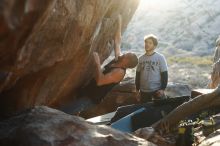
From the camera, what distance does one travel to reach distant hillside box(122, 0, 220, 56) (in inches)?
2822

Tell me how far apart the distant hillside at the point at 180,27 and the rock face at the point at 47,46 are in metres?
57.0

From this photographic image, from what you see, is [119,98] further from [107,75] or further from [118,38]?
[107,75]

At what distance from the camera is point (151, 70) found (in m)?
10.7

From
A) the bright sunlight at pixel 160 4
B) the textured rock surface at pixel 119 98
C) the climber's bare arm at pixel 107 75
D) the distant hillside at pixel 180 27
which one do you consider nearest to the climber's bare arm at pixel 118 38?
the climber's bare arm at pixel 107 75

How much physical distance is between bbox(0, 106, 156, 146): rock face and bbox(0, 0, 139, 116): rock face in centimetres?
68

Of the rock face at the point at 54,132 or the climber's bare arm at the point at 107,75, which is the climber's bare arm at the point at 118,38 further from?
the rock face at the point at 54,132

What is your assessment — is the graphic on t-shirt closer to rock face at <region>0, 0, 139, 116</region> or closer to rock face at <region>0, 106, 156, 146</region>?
rock face at <region>0, 0, 139, 116</region>

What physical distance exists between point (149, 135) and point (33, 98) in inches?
106

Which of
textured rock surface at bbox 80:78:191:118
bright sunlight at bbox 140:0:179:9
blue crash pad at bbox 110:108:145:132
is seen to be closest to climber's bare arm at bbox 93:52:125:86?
blue crash pad at bbox 110:108:145:132

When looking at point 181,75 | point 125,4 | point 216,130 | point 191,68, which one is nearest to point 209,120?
point 216,130

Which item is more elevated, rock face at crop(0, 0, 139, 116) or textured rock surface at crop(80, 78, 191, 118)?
rock face at crop(0, 0, 139, 116)

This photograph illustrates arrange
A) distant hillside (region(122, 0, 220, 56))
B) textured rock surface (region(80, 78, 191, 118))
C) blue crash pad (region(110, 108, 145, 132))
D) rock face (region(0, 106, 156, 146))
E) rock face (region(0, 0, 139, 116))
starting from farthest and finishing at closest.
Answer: distant hillside (region(122, 0, 220, 56)) → textured rock surface (region(80, 78, 191, 118)) → blue crash pad (region(110, 108, 145, 132)) → rock face (region(0, 106, 156, 146)) → rock face (region(0, 0, 139, 116))

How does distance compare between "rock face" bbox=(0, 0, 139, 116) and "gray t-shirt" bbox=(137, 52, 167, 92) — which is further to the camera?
"gray t-shirt" bbox=(137, 52, 167, 92)

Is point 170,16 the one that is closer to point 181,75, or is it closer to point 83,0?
point 181,75
